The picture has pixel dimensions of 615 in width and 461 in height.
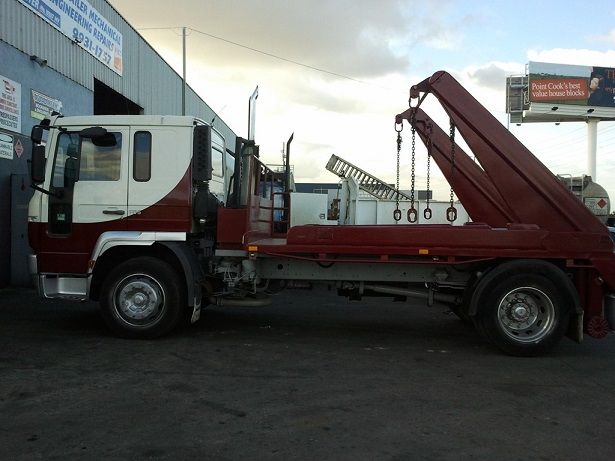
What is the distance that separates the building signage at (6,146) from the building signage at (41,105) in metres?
0.91

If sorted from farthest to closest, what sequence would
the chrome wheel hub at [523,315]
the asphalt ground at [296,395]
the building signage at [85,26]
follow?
the building signage at [85,26] → the chrome wheel hub at [523,315] → the asphalt ground at [296,395]

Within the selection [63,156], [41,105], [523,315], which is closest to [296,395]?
[523,315]

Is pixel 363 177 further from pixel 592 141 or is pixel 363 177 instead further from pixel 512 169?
pixel 592 141

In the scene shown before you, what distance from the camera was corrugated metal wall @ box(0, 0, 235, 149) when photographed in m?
11.7

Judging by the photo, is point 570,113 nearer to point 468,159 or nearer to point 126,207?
point 468,159

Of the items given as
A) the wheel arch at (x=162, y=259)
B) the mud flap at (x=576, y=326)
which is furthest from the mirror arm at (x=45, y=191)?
the mud flap at (x=576, y=326)

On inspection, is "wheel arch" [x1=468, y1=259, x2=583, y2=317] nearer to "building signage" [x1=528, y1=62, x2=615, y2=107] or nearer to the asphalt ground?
the asphalt ground

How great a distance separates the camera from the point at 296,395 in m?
5.11

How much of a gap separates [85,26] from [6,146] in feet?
15.1

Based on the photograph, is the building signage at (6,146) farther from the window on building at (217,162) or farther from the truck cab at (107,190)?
the window on building at (217,162)

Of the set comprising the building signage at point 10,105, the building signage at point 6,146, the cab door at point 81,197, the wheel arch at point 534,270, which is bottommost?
the wheel arch at point 534,270

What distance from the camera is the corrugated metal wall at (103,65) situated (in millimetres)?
11742

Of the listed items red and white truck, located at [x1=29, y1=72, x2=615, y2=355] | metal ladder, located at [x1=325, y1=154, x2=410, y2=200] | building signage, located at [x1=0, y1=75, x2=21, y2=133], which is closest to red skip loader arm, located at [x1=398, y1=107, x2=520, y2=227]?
red and white truck, located at [x1=29, y1=72, x2=615, y2=355]

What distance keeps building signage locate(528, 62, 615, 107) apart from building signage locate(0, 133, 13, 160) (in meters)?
44.6
